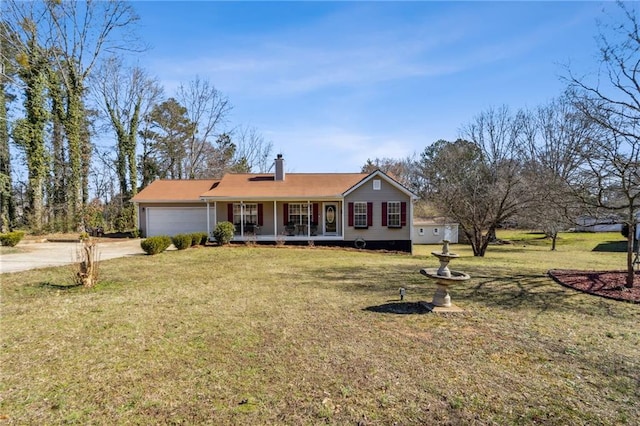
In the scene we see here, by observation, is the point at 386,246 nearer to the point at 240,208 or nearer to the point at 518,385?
the point at 240,208

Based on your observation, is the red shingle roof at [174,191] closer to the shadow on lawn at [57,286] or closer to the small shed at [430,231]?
the shadow on lawn at [57,286]

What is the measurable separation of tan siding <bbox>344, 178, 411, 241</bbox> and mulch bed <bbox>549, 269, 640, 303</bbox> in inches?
374

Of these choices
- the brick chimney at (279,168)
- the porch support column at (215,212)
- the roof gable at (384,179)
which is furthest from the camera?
the brick chimney at (279,168)

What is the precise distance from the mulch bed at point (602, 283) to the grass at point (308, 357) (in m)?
0.60

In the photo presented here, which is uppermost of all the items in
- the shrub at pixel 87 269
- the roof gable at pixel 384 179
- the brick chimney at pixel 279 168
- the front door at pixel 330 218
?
the brick chimney at pixel 279 168

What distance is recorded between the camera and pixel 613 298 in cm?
748

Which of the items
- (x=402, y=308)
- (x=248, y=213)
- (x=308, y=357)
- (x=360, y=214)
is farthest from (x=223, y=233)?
(x=308, y=357)

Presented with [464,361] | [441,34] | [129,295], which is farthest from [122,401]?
[441,34]

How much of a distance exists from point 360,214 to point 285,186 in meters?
4.93

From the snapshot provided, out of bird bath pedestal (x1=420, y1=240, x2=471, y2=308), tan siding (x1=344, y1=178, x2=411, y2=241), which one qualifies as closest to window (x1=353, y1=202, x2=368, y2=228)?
tan siding (x1=344, y1=178, x2=411, y2=241)

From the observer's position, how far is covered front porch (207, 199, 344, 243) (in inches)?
792

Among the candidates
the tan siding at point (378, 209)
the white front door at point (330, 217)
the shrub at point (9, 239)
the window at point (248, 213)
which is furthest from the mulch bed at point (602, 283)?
the shrub at point (9, 239)

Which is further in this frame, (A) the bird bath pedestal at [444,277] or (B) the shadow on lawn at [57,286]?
(B) the shadow on lawn at [57,286]

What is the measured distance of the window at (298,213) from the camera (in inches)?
803
